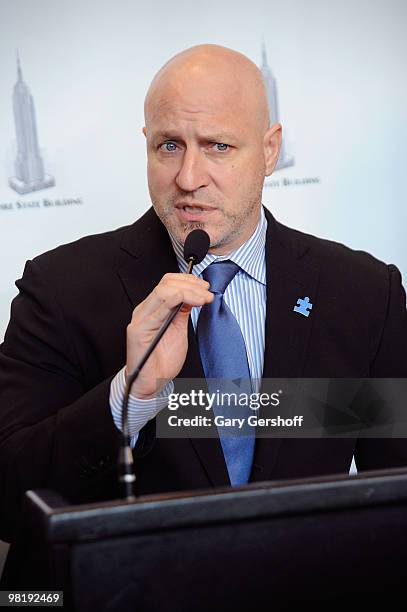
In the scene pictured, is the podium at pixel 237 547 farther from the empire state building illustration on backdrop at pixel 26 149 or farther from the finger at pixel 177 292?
the empire state building illustration on backdrop at pixel 26 149

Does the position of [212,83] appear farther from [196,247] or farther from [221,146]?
[196,247]

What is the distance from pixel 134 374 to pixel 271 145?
1.09 meters

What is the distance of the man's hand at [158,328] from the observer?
1.68 metres

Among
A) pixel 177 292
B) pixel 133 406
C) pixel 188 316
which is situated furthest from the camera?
pixel 188 316

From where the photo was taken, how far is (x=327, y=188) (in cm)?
344

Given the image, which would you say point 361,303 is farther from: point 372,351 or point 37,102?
point 37,102

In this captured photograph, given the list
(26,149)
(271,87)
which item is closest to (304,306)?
(271,87)

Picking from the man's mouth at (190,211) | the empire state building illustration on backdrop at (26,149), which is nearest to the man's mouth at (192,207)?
the man's mouth at (190,211)

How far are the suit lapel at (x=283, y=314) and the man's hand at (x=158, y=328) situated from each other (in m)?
0.40

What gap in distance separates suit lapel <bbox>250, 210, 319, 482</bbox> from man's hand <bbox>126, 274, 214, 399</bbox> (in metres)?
0.40

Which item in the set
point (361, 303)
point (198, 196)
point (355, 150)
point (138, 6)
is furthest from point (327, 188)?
point (198, 196)

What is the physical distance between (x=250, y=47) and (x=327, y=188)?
21.6 inches

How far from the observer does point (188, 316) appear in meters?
1.95

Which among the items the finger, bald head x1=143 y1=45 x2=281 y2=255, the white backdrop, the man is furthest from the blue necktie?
the white backdrop
